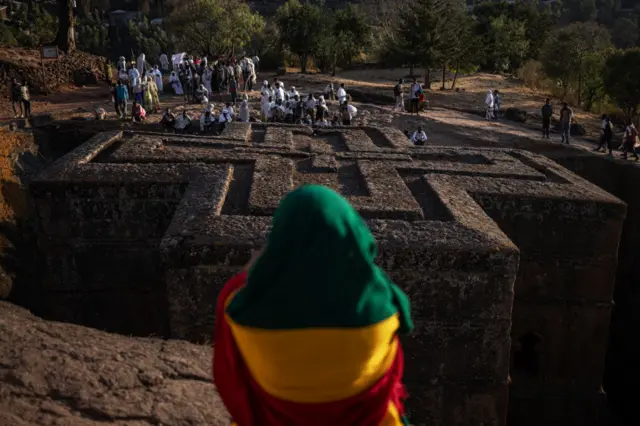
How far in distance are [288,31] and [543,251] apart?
21.4 metres

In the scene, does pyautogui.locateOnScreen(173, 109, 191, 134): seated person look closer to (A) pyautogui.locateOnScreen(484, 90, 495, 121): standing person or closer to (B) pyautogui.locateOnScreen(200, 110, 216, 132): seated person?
(B) pyautogui.locateOnScreen(200, 110, 216, 132): seated person

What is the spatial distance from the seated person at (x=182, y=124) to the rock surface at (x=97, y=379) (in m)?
8.77

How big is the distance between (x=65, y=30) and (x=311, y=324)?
78.0 ft

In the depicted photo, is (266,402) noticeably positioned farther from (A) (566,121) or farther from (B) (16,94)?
(B) (16,94)

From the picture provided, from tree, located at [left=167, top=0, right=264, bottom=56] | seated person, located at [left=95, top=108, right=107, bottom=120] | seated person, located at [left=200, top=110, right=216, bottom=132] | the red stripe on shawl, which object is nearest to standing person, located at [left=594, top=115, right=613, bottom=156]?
seated person, located at [left=200, top=110, right=216, bottom=132]

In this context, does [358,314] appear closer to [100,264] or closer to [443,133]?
[100,264]

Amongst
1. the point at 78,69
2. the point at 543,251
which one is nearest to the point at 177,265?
the point at 543,251

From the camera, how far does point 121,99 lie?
46.0ft

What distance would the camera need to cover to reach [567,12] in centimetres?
5675

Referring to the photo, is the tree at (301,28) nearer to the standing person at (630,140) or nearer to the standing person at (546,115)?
the standing person at (546,115)

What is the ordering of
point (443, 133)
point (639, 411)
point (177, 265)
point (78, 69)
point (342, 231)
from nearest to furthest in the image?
point (342, 231) < point (177, 265) < point (639, 411) < point (443, 133) < point (78, 69)

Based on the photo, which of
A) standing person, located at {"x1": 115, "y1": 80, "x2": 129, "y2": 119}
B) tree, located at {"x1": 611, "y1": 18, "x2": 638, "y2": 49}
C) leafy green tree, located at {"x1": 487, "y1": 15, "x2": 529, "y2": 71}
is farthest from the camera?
tree, located at {"x1": 611, "y1": 18, "x2": 638, "y2": 49}

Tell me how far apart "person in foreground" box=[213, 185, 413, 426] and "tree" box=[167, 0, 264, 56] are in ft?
75.7

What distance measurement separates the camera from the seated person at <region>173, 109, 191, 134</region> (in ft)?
41.5
